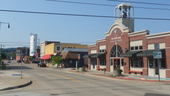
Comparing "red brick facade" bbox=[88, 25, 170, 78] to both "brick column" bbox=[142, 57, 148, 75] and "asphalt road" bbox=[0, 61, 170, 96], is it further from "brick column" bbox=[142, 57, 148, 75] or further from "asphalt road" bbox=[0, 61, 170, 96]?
"asphalt road" bbox=[0, 61, 170, 96]

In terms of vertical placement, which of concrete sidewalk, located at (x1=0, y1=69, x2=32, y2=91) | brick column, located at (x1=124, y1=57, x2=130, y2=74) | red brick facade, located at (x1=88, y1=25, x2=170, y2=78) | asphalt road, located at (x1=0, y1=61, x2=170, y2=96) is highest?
red brick facade, located at (x1=88, y1=25, x2=170, y2=78)

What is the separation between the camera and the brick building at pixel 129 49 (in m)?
20.7

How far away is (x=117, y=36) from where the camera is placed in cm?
2794

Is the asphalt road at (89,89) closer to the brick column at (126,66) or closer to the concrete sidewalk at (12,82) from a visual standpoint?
the concrete sidewalk at (12,82)

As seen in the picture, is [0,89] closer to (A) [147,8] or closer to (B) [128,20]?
(A) [147,8]

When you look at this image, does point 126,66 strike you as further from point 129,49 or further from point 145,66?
point 145,66

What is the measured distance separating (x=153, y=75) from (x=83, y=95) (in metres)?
14.3

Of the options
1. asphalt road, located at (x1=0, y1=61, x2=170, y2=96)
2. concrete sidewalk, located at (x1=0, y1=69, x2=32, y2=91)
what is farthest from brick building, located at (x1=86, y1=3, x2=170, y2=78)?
concrete sidewalk, located at (x1=0, y1=69, x2=32, y2=91)

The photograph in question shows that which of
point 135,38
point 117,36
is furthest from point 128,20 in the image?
point 135,38

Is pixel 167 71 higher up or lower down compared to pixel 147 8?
lower down

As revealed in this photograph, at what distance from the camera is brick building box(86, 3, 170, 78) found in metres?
20.7

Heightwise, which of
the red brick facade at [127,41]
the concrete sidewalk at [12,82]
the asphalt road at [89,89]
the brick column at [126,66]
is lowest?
the asphalt road at [89,89]

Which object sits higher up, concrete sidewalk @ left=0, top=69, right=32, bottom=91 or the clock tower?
the clock tower

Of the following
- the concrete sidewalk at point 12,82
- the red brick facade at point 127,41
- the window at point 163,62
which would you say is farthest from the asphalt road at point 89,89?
the red brick facade at point 127,41
